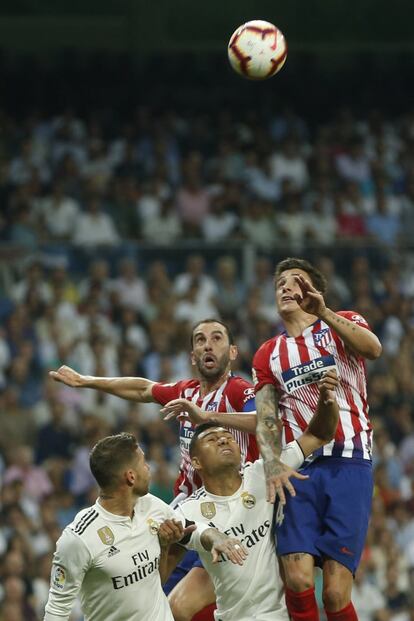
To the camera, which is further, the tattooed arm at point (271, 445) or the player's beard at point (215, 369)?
the player's beard at point (215, 369)

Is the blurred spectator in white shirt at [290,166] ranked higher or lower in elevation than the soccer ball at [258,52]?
higher

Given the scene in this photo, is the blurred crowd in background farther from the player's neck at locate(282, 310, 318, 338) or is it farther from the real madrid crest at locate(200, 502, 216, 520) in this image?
the player's neck at locate(282, 310, 318, 338)

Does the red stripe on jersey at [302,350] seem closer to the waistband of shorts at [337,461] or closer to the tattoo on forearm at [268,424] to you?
the tattoo on forearm at [268,424]

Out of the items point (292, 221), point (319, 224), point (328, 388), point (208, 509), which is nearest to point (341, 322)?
point (328, 388)

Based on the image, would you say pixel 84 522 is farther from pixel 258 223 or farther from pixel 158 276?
pixel 258 223

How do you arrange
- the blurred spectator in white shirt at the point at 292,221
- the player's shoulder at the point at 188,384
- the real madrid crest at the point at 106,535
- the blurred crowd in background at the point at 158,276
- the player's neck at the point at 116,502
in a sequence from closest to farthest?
1. the real madrid crest at the point at 106,535
2. the player's neck at the point at 116,502
3. the player's shoulder at the point at 188,384
4. the blurred crowd in background at the point at 158,276
5. the blurred spectator in white shirt at the point at 292,221

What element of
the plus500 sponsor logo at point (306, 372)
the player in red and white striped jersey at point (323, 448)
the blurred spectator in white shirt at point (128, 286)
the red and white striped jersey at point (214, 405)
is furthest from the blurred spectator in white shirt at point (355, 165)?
the plus500 sponsor logo at point (306, 372)

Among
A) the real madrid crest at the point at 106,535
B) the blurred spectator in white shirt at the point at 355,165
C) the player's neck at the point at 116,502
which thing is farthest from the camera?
the blurred spectator in white shirt at the point at 355,165

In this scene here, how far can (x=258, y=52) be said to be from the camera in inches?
320

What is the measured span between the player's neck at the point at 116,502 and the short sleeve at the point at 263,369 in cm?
106

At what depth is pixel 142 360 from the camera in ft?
45.3

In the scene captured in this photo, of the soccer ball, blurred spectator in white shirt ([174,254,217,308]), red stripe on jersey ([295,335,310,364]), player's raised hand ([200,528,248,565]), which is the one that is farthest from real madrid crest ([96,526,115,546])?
blurred spectator in white shirt ([174,254,217,308])

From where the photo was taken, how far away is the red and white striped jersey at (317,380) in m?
6.76

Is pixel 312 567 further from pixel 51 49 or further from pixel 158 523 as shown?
pixel 51 49
